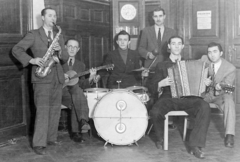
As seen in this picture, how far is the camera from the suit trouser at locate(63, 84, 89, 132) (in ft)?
14.9

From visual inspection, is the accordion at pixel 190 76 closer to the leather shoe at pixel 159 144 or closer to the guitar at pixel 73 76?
the leather shoe at pixel 159 144

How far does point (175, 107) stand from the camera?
4.16 metres

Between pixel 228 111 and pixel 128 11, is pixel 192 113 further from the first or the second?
pixel 128 11

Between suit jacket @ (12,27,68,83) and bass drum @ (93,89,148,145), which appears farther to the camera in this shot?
bass drum @ (93,89,148,145)

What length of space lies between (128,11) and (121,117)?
102 inches

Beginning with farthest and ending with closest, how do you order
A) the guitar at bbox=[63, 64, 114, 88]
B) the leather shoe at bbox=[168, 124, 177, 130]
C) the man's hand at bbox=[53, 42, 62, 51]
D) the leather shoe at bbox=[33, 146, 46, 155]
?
the leather shoe at bbox=[168, 124, 177, 130] → the guitar at bbox=[63, 64, 114, 88] → the man's hand at bbox=[53, 42, 62, 51] → the leather shoe at bbox=[33, 146, 46, 155]

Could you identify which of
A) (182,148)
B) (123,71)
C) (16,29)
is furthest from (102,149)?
(16,29)

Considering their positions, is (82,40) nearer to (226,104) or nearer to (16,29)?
(16,29)

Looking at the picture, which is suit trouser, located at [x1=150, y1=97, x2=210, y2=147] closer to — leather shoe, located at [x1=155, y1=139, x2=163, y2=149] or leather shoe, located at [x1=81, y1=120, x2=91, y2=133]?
leather shoe, located at [x1=155, y1=139, x2=163, y2=149]

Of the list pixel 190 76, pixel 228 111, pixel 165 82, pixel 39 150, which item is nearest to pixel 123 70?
pixel 165 82

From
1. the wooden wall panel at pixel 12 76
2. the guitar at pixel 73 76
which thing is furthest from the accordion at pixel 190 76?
the wooden wall panel at pixel 12 76

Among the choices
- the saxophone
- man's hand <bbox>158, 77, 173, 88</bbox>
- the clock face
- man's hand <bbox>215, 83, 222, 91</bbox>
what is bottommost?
man's hand <bbox>215, 83, 222, 91</bbox>

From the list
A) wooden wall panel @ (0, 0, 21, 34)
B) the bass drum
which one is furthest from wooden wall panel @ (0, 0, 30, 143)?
the bass drum

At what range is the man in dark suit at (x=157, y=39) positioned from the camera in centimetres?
545
